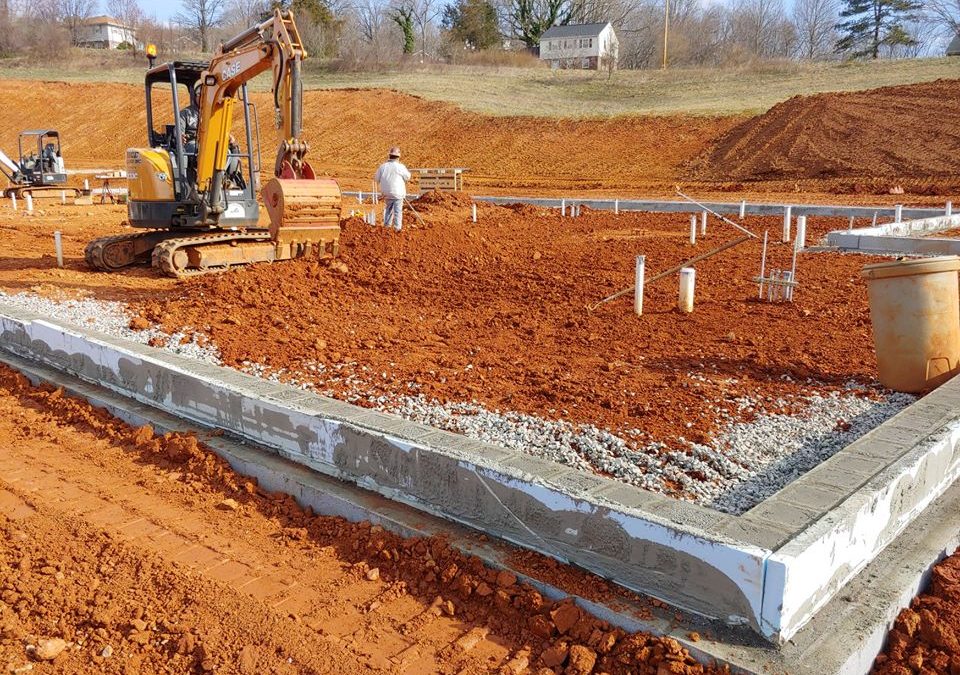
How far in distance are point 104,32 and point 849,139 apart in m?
99.1

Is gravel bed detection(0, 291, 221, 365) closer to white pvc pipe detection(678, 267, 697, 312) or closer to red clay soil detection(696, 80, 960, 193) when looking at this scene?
white pvc pipe detection(678, 267, 697, 312)

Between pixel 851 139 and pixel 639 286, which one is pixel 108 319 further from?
pixel 851 139

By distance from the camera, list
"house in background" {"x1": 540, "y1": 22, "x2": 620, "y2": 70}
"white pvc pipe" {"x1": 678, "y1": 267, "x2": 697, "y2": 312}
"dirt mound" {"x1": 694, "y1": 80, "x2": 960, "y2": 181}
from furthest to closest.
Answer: "house in background" {"x1": 540, "y1": 22, "x2": 620, "y2": 70}, "dirt mound" {"x1": 694, "y1": 80, "x2": 960, "y2": 181}, "white pvc pipe" {"x1": 678, "y1": 267, "x2": 697, "y2": 312}

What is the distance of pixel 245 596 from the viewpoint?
3805mm

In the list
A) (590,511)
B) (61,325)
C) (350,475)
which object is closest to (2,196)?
(61,325)

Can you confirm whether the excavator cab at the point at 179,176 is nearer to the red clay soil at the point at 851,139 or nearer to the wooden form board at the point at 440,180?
the wooden form board at the point at 440,180

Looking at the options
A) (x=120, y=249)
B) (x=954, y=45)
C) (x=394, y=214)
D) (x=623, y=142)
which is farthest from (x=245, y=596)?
(x=954, y=45)

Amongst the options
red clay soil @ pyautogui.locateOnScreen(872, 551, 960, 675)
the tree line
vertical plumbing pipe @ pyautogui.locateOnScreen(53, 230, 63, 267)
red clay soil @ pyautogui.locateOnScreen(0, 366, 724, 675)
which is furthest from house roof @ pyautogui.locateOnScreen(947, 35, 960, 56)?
red clay soil @ pyautogui.locateOnScreen(0, 366, 724, 675)

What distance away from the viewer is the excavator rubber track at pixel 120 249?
40.8ft

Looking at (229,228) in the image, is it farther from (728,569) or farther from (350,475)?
(728,569)

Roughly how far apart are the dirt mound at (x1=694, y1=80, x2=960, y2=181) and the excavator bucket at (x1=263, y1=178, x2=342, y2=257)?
21.2 meters

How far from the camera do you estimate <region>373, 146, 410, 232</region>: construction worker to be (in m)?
14.3

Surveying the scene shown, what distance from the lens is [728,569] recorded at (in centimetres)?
330

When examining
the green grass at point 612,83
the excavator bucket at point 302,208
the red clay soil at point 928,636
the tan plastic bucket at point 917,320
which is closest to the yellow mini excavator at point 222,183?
the excavator bucket at point 302,208
